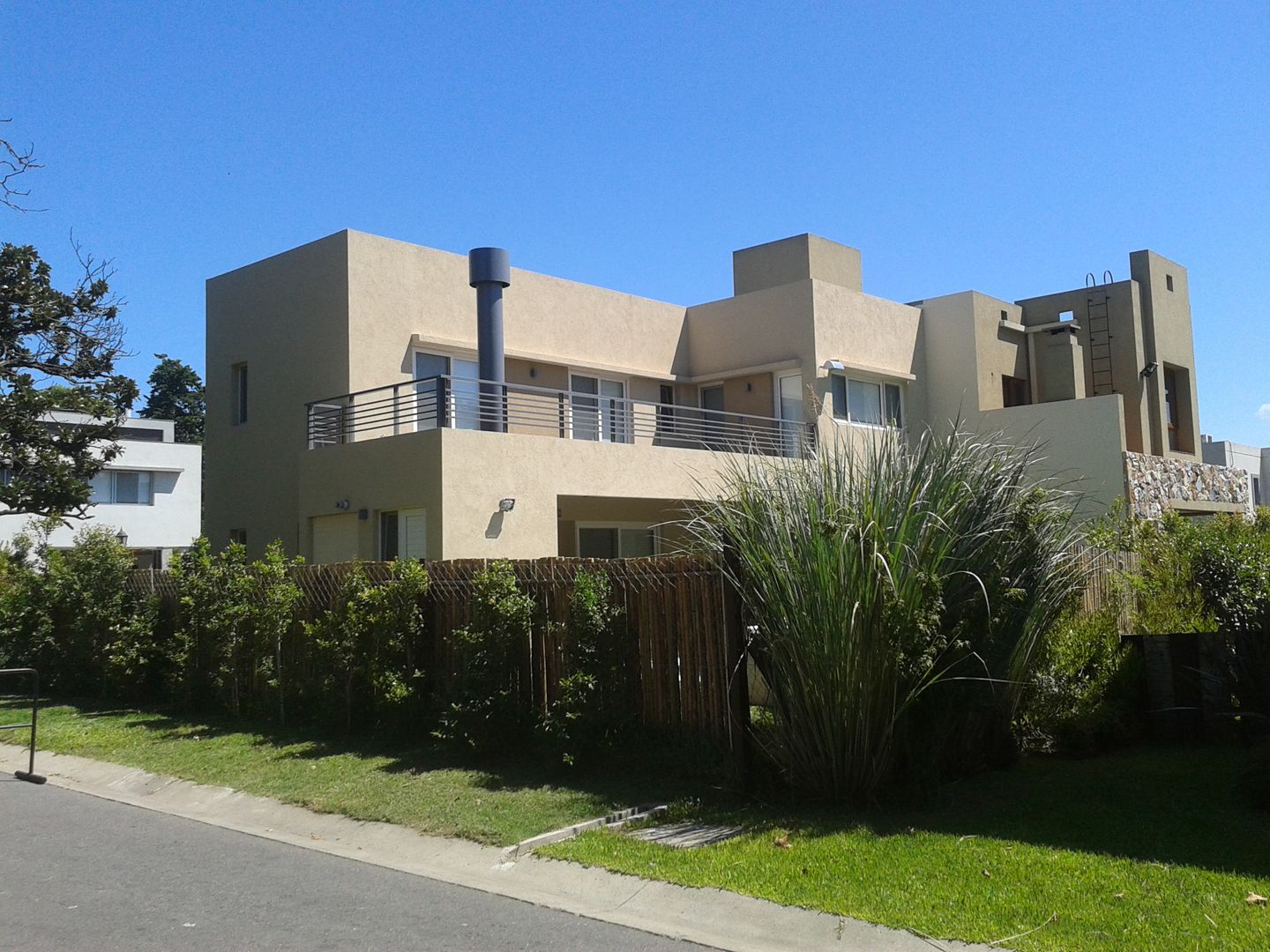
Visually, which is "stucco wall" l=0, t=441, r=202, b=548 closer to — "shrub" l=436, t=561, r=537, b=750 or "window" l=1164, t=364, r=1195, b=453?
"window" l=1164, t=364, r=1195, b=453

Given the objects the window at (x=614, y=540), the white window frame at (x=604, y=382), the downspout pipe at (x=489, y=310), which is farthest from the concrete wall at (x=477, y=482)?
the white window frame at (x=604, y=382)

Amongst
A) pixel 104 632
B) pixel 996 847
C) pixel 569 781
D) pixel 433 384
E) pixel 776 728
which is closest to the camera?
pixel 996 847

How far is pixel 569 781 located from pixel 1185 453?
80.3 feet

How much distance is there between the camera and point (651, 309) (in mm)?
23969

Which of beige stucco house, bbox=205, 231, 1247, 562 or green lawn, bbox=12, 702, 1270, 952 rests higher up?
beige stucco house, bbox=205, 231, 1247, 562

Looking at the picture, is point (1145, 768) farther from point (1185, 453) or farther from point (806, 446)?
point (1185, 453)

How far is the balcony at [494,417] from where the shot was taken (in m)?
17.0

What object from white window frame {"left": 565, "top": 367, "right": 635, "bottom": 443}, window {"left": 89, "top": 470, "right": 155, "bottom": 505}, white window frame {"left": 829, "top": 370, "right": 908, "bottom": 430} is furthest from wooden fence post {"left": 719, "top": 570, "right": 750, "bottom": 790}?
window {"left": 89, "top": 470, "right": 155, "bottom": 505}

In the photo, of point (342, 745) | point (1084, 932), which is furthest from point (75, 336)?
point (1084, 932)

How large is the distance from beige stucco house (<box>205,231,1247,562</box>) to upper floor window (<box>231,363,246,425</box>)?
0.12ft

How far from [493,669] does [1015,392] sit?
20.3 meters

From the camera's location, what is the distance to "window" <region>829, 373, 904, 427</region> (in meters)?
23.5

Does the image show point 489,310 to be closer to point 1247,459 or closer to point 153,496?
point 153,496

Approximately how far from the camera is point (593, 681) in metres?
9.73
